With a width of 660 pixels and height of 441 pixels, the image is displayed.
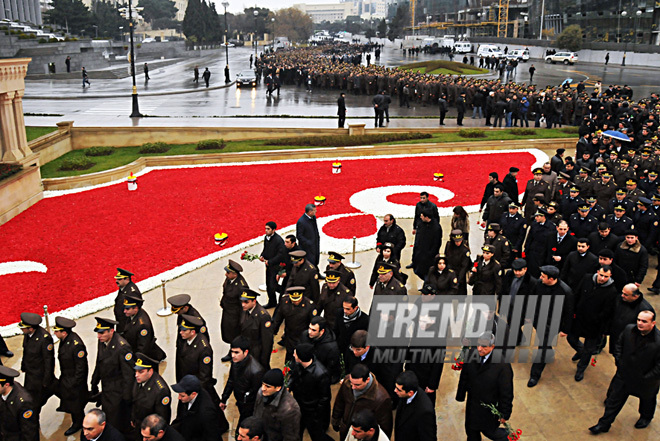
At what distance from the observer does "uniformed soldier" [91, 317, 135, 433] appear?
7.66 meters

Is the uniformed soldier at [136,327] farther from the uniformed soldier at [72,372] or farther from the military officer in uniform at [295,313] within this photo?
the military officer in uniform at [295,313]

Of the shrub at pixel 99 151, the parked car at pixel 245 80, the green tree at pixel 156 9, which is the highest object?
the green tree at pixel 156 9

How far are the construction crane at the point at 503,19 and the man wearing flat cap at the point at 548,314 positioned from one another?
11378 centimetres

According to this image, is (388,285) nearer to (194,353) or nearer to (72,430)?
(194,353)

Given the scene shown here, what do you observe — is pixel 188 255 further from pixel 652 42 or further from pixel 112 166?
pixel 652 42

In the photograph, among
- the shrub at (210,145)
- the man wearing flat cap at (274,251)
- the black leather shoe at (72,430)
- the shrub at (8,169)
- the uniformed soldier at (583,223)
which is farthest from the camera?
the shrub at (210,145)

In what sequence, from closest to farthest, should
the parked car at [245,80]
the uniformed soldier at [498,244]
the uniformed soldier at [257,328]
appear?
the uniformed soldier at [257,328]
the uniformed soldier at [498,244]
the parked car at [245,80]

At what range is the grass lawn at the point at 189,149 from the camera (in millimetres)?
21484

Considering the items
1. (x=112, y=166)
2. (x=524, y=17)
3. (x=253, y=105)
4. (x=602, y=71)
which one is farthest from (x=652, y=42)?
(x=112, y=166)

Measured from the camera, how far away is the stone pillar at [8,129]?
18.8 metres

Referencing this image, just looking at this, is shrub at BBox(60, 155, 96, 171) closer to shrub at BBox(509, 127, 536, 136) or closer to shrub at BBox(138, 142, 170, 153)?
shrub at BBox(138, 142, 170, 153)

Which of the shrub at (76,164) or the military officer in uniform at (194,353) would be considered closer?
the military officer in uniform at (194,353)

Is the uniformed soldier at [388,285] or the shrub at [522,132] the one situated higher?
the shrub at [522,132]

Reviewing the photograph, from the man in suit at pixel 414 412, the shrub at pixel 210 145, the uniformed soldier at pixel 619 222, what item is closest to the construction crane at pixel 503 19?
the shrub at pixel 210 145
